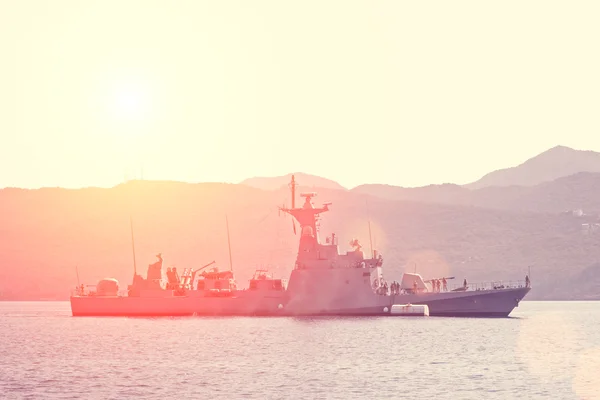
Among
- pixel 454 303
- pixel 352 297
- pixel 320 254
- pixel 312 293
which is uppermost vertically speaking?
pixel 320 254

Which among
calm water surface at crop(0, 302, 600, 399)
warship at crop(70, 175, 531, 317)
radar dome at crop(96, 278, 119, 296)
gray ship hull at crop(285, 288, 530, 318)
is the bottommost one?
calm water surface at crop(0, 302, 600, 399)

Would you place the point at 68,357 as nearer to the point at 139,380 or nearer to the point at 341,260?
the point at 139,380

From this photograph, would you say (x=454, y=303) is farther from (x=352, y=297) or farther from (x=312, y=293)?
(x=312, y=293)

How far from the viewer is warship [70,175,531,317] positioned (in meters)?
85.2

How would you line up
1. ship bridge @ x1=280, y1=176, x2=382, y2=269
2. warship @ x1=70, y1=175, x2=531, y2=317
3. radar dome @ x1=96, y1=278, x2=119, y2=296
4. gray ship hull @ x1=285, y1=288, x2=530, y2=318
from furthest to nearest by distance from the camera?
radar dome @ x1=96, y1=278, x2=119, y2=296, gray ship hull @ x1=285, y1=288, x2=530, y2=318, warship @ x1=70, y1=175, x2=531, y2=317, ship bridge @ x1=280, y1=176, x2=382, y2=269

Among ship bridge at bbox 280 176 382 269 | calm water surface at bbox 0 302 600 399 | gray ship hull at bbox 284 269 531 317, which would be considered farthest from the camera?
gray ship hull at bbox 284 269 531 317

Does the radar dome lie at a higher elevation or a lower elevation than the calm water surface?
higher

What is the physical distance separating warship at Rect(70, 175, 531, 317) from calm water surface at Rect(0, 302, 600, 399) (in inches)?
77.7

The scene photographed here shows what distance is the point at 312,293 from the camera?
85562 millimetres

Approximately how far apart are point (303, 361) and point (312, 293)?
29.4 m

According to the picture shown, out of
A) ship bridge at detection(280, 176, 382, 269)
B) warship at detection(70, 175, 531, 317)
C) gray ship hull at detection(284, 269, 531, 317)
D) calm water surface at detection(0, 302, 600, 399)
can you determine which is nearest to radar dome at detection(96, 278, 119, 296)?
warship at detection(70, 175, 531, 317)

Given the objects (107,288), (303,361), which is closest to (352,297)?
(107,288)

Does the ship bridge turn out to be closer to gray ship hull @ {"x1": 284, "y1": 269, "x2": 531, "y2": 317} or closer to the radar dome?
gray ship hull @ {"x1": 284, "y1": 269, "x2": 531, "y2": 317}

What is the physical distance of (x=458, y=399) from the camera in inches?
1647
